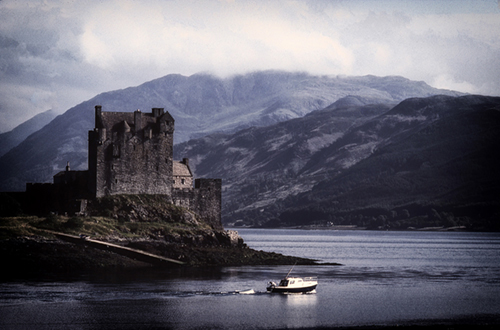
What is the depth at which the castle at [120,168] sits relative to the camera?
4446 inches

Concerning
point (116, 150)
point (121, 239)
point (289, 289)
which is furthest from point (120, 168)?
point (289, 289)

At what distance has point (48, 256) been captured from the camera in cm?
9419

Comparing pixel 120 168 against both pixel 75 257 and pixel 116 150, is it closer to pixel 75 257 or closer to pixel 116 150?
pixel 116 150

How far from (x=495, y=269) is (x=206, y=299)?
65828mm

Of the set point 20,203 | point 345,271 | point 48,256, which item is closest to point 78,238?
point 48,256

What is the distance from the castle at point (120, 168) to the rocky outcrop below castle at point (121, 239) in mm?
2262

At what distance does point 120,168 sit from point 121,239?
48.3ft

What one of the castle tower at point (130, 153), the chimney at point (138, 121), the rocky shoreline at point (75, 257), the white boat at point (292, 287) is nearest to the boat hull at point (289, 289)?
the white boat at point (292, 287)

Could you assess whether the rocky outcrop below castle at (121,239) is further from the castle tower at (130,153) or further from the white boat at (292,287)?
the white boat at (292,287)

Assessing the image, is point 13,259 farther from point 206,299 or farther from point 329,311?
point 329,311

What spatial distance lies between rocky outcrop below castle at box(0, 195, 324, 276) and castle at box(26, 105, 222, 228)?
2262mm

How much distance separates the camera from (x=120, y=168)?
115 meters

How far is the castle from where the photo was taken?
113 m

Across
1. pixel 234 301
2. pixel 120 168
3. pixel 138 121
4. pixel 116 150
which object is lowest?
pixel 234 301
